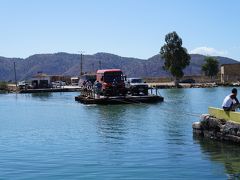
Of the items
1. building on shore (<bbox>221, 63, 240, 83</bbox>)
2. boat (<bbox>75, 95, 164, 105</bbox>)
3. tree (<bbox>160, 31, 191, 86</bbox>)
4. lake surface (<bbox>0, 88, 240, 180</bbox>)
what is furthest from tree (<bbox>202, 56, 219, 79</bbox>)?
lake surface (<bbox>0, 88, 240, 180</bbox>)

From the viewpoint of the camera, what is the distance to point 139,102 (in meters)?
49.7

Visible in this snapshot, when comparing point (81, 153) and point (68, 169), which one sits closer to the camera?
point (68, 169)

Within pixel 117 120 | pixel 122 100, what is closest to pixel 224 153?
pixel 117 120

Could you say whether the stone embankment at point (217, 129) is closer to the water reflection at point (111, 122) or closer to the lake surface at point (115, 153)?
the lake surface at point (115, 153)

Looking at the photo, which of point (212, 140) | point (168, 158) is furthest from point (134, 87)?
point (168, 158)

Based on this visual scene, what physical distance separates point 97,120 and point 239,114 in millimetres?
16442

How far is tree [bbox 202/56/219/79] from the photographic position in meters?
149

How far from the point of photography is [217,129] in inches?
858

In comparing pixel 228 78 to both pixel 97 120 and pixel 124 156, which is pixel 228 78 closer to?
pixel 97 120

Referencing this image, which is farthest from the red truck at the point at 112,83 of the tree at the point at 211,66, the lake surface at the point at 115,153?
the tree at the point at 211,66

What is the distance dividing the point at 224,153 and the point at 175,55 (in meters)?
102

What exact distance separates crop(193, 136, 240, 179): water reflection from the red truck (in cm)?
2832

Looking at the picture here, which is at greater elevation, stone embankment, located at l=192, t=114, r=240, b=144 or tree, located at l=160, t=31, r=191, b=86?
tree, located at l=160, t=31, r=191, b=86

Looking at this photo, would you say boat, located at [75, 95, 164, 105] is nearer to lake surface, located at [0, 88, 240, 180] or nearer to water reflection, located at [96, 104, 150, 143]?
water reflection, located at [96, 104, 150, 143]
